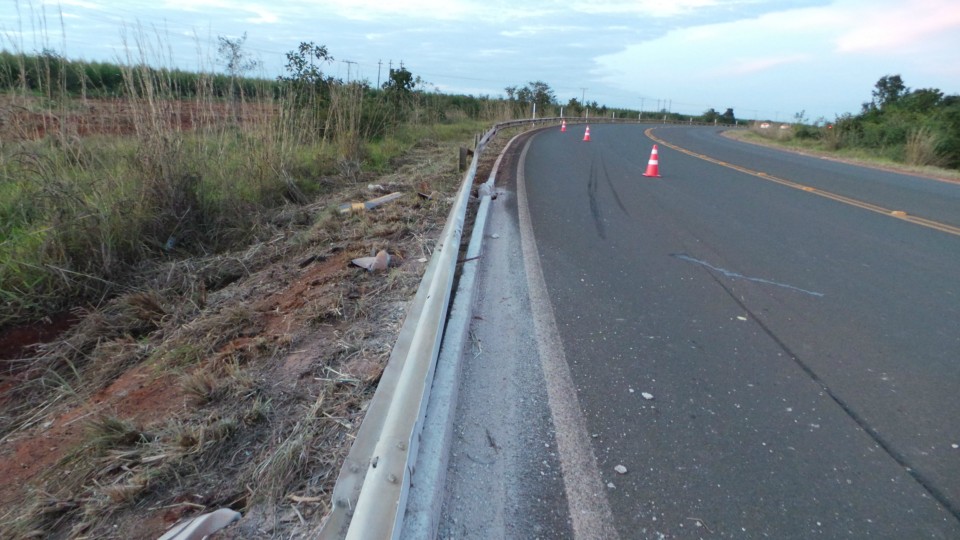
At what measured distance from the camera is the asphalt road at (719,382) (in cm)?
246

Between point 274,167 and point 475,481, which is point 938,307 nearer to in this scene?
point 475,481

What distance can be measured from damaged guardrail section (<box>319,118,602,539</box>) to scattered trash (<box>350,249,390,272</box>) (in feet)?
5.90

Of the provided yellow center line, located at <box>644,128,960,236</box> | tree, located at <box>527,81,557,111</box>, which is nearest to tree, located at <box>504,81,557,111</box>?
tree, located at <box>527,81,557,111</box>

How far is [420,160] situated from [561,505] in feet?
38.9

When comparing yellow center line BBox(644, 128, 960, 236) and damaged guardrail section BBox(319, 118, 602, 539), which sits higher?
yellow center line BBox(644, 128, 960, 236)

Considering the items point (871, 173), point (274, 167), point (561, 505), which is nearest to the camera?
point (561, 505)

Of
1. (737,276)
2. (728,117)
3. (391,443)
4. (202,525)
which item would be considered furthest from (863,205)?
(728,117)

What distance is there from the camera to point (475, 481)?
254cm

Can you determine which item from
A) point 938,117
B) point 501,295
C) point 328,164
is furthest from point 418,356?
point 938,117

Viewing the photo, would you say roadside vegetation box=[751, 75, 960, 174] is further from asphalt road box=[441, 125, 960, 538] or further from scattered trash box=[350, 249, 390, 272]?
scattered trash box=[350, 249, 390, 272]

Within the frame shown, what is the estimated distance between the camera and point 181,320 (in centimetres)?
463

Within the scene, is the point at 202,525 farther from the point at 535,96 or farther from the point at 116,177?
the point at 535,96

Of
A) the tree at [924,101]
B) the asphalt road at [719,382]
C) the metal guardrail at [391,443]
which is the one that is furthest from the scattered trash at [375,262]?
the tree at [924,101]

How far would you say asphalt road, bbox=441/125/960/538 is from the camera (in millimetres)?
2465
